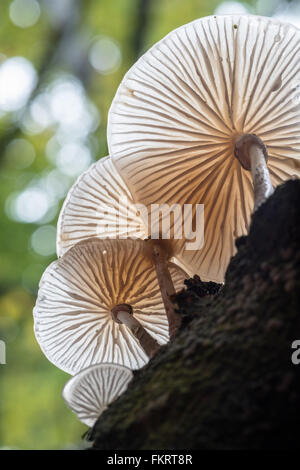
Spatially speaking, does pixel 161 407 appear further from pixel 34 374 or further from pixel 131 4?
pixel 131 4

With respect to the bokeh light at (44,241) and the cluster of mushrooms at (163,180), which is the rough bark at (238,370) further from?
the bokeh light at (44,241)

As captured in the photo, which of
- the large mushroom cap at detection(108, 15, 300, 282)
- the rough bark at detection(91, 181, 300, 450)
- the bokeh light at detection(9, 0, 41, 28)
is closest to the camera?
the rough bark at detection(91, 181, 300, 450)

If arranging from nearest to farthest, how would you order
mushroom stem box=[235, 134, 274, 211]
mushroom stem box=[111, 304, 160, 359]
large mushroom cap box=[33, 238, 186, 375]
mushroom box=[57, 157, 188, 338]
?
1. mushroom stem box=[235, 134, 274, 211]
2. mushroom stem box=[111, 304, 160, 359]
3. large mushroom cap box=[33, 238, 186, 375]
4. mushroom box=[57, 157, 188, 338]

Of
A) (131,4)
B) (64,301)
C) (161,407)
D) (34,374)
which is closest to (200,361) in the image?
(161,407)

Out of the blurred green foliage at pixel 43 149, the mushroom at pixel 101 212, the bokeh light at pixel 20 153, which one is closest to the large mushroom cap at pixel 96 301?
the mushroom at pixel 101 212

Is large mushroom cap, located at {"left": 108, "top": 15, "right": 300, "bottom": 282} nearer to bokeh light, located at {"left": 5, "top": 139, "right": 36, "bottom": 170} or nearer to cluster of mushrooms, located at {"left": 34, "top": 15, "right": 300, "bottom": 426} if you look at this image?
cluster of mushrooms, located at {"left": 34, "top": 15, "right": 300, "bottom": 426}

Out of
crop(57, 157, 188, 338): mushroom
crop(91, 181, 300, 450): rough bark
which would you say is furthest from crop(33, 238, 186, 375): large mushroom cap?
crop(91, 181, 300, 450): rough bark

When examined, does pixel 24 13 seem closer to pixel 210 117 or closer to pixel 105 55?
pixel 105 55
